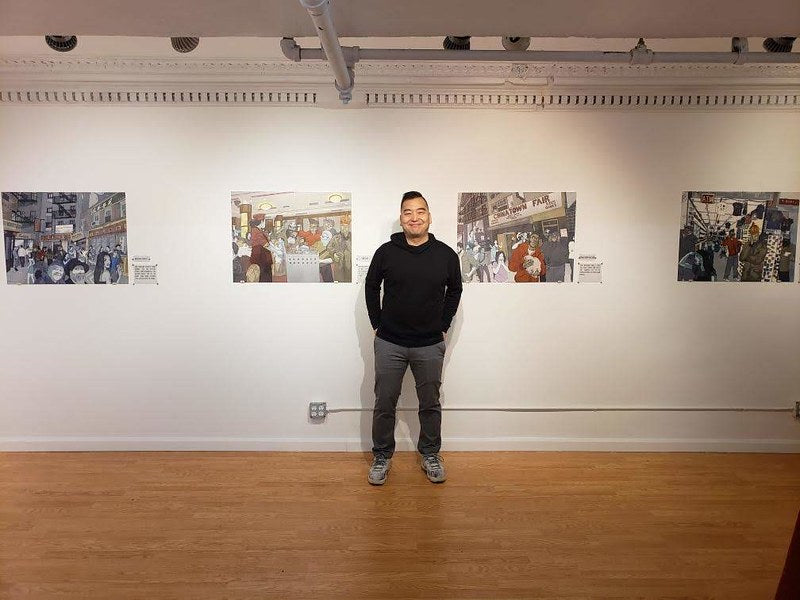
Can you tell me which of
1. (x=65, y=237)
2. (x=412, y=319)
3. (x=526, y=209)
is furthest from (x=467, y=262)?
(x=65, y=237)

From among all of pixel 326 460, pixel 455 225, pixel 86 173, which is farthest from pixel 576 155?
pixel 86 173

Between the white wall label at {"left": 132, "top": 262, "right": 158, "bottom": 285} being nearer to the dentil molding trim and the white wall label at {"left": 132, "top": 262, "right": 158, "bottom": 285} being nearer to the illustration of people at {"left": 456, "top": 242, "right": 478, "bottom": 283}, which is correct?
the dentil molding trim

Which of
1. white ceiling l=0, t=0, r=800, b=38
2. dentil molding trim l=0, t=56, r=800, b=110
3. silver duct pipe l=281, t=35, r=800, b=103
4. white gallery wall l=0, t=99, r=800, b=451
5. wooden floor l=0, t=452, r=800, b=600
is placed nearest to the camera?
white ceiling l=0, t=0, r=800, b=38

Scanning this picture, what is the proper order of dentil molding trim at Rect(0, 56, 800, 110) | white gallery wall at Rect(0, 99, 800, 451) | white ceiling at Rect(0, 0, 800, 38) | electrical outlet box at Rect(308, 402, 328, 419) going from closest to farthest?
white ceiling at Rect(0, 0, 800, 38) < dentil molding trim at Rect(0, 56, 800, 110) < white gallery wall at Rect(0, 99, 800, 451) < electrical outlet box at Rect(308, 402, 328, 419)

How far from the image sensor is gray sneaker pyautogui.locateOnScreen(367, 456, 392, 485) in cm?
331

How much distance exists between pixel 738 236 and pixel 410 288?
2488mm

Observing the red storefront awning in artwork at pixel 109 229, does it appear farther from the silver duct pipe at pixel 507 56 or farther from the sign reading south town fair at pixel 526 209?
the sign reading south town fair at pixel 526 209

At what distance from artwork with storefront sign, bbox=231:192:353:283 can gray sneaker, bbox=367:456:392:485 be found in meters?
1.29

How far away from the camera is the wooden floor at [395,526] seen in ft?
7.73

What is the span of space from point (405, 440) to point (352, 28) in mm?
2814

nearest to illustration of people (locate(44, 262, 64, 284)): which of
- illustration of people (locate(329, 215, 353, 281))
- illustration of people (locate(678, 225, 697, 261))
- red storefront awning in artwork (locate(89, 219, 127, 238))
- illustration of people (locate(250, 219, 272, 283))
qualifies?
red storefront awning in artwork (locate(89, 219, 127, 238))

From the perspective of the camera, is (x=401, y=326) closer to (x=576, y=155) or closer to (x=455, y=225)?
(x=455, y=225)

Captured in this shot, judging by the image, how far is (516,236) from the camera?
375 centimetres

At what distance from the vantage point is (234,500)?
3.09 metres
